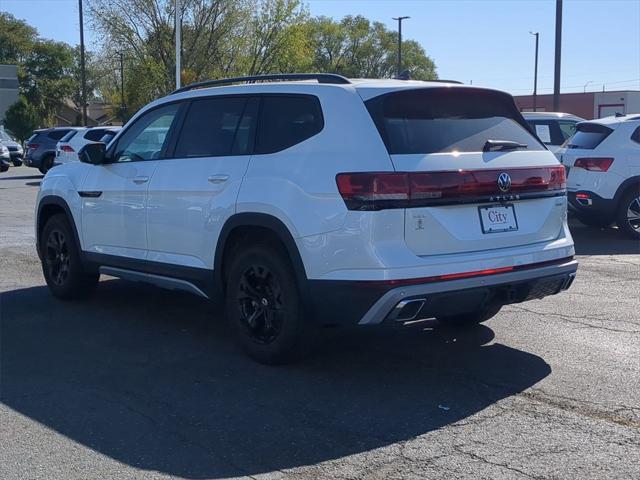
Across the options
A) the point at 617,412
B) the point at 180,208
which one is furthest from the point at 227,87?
the point at 617,412

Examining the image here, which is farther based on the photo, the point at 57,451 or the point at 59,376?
the point at 59,376

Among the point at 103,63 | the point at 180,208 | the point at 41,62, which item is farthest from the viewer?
the point at 41,62

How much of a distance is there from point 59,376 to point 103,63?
39.4 metres

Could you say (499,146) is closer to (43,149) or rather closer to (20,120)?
(43,149)

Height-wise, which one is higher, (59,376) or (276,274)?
(276,274)

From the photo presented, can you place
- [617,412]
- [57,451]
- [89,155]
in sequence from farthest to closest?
1. [89,155]
2. [617,412]
3. [57,451]

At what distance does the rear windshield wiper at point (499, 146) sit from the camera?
5.64m

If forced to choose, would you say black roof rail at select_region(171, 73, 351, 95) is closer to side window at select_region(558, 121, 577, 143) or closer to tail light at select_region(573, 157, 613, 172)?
tail light at select_region(573, 157, 613, 172)

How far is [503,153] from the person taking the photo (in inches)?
224

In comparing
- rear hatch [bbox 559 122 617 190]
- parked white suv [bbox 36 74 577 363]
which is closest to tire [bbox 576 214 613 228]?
rear hatch [bbox 559 122 617 190]

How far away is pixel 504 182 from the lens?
5.55m

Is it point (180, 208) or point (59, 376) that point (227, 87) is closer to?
point (180, 208)

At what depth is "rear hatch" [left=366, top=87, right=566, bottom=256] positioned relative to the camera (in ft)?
17.1

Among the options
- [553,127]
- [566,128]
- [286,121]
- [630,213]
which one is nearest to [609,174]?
[630,213]
